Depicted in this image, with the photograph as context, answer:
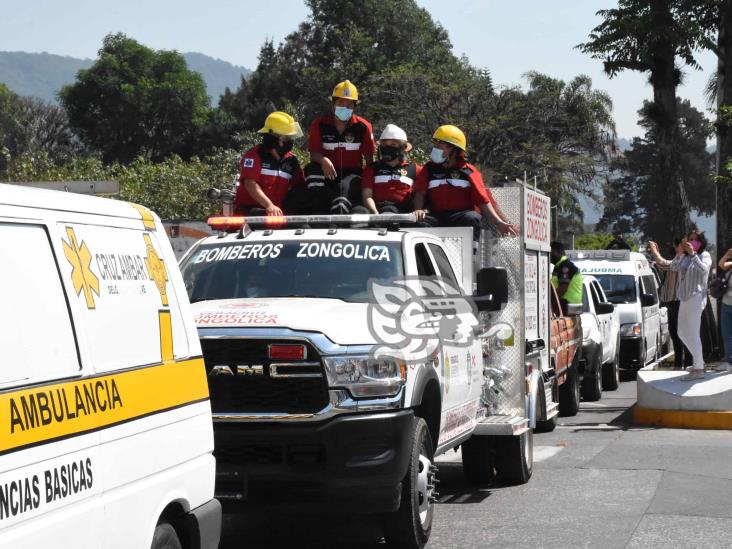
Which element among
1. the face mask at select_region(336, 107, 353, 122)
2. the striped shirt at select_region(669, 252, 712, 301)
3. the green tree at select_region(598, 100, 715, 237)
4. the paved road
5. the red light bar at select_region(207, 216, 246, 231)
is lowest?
the paved road

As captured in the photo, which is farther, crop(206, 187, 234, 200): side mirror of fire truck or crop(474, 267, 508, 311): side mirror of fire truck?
crop(206, 187, 234, 200): side mirror of fire truck

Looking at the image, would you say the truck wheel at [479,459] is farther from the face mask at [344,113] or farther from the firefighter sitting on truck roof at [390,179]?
the face mask at [344,113]

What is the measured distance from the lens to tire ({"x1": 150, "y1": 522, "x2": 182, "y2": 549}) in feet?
17.8

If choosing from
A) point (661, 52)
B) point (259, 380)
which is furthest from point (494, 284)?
point (661, 52)

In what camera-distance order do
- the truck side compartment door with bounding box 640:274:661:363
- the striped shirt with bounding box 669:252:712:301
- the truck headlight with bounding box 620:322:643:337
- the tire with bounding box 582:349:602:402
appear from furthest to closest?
the truck side compartment door with bounding box 640:274:661:363, the truck headlight with bounding box 620:322:643:337, the tire with bounding box 582:349:602:402, the striped shirt with bounding box 669:252:712:301

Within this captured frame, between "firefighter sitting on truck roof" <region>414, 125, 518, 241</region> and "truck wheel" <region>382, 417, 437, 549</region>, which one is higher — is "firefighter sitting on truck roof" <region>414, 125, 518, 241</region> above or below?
above

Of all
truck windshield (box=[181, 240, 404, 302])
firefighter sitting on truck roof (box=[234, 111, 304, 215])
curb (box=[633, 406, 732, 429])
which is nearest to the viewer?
truck windshield (box=[181, 240, 404, 302])

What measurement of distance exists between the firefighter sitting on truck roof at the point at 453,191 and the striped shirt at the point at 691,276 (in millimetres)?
4911

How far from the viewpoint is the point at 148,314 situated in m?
5.64

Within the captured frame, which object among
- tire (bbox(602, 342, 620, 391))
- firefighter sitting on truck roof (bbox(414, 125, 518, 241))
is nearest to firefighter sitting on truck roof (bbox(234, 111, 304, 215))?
firefighter sitting on truck roof (bbox(414, 125, 518, 241))

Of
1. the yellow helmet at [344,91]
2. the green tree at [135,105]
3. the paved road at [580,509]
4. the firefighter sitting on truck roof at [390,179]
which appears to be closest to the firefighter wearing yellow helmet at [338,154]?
the yellow helmet at [344,91]

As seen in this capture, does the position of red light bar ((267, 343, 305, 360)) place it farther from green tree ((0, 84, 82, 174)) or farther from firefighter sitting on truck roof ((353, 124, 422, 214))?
green tree ((0, 84, 82, 174))

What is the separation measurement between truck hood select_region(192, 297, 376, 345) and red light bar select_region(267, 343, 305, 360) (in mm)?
123

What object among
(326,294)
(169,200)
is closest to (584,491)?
(326,294)
